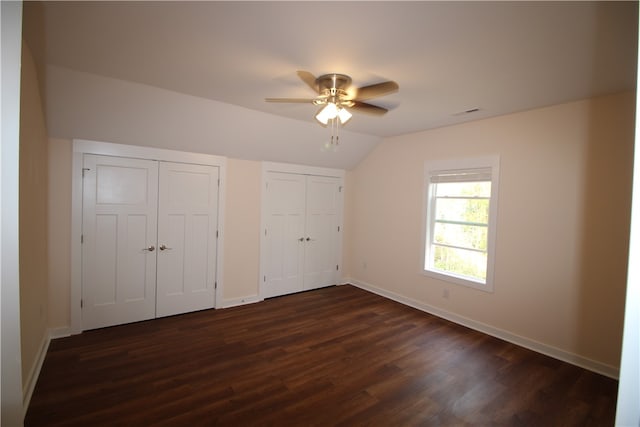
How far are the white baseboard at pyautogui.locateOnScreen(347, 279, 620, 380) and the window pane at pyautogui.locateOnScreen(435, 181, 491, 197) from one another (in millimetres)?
1600

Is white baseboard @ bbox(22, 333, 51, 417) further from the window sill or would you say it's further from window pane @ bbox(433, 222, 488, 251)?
window pane @ bbox(433, 222, 488, 251)

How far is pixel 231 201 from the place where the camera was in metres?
4.27

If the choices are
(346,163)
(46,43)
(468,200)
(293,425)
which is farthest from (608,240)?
(46,43)

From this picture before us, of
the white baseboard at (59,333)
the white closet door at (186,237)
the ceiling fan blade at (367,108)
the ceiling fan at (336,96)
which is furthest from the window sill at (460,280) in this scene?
the white baseboard at (59,333)

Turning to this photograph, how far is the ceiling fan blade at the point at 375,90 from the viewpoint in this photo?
2163 millimetres

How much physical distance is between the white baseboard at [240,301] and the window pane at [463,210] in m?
2.96

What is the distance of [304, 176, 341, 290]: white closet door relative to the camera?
16.9ft

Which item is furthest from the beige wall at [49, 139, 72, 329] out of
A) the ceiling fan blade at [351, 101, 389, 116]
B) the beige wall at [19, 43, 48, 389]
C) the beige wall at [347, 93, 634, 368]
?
the beige wall at [347, 93, 634, 368]

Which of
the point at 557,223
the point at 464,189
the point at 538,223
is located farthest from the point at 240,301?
the point at 557,223

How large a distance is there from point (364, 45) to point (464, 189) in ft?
8.83

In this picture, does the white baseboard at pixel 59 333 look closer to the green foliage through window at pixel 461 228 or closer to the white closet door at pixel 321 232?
the white closet door at pixel 321 232

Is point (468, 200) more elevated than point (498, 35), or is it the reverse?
point (498, 35)

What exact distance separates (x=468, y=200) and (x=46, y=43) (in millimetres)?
4407

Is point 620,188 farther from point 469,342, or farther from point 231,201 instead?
point 231,201
